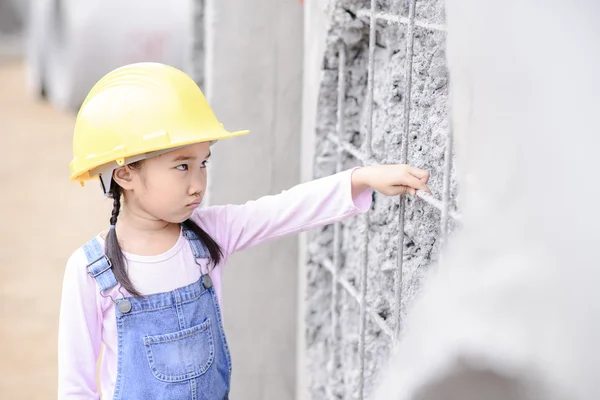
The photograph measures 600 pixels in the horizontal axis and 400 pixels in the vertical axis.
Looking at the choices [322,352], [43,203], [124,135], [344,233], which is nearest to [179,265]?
[124,135]

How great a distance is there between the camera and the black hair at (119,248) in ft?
5.09

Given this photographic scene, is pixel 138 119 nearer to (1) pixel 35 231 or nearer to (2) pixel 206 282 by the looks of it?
(2) pixel 206 282

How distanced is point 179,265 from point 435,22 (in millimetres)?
607

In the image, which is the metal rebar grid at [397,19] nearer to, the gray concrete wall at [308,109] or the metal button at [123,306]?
the gray concrete wall at [308,109]

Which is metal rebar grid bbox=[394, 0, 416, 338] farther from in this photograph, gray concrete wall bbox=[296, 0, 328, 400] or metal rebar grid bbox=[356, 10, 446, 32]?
gray concrete wall bbox=[296, 0, 328, 400]

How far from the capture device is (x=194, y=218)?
5.55 feet

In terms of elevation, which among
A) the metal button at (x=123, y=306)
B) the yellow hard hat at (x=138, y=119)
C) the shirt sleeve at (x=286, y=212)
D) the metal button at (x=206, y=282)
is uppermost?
the yellow hard hat at (x=138, y=119)

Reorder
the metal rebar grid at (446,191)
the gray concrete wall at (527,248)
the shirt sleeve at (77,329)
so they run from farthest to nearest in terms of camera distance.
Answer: the shirt sleeve at (77,329)
the metal rebar grid at (446,191)
the gray concrete wall at (527,248)

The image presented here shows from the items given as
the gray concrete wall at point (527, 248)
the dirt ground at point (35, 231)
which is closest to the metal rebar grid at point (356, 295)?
the gray concrete wall at point (527, 248)

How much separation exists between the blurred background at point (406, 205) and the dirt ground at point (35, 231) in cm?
2

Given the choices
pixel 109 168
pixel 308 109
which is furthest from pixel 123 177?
pixel 308 109

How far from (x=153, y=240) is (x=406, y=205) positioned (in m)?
0.45

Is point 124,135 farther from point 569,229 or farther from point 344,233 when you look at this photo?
point 569,229

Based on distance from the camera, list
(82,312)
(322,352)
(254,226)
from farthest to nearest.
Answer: (322,352) < (254,226) < (82,312)
